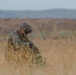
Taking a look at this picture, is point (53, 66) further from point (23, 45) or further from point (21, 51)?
point (23, 45)

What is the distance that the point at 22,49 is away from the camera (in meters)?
9.80

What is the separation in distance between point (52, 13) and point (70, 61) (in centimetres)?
7989

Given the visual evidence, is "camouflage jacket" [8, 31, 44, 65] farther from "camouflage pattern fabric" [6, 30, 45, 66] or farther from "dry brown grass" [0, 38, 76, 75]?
"dry brown grass" [0, 38, 76, 75]

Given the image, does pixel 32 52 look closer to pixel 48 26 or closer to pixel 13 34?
pixel 13 34

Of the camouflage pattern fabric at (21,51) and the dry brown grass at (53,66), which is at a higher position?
the camouflage pattern fabric at (21,51)

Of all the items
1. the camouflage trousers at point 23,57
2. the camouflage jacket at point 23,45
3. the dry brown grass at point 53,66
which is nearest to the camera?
the dry brown grass at point 53,66

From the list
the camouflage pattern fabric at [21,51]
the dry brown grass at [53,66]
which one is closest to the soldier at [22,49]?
the camouflage pattern fabric at [21,51]

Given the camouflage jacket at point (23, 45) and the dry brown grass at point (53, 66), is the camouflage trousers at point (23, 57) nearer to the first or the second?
the camouflage jacket at point (23, 45)

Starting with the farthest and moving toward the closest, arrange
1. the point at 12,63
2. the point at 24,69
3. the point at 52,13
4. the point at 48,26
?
the point at 52,13
the point at 48,26
the point at 12,63
the point at 24,69

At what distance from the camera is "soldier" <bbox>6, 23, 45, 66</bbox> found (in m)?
9.65

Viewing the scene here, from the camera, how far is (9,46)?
10.5m

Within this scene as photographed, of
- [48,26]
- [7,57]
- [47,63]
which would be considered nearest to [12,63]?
[7,57]

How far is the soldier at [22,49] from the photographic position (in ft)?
31.7

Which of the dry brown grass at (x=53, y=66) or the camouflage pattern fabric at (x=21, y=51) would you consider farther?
the camouflage pattern fabric at (x=21, y=51)
